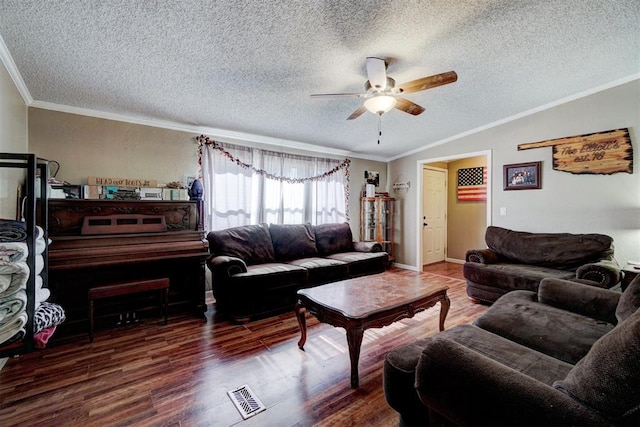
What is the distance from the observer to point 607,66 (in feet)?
9.53

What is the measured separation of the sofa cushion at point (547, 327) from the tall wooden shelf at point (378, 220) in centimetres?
342

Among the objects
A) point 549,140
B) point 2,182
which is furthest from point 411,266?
point 2,182

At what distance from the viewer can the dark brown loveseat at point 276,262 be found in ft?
9.73

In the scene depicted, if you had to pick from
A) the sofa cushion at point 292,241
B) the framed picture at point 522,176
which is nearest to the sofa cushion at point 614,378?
the sofa cushion at point 292,241

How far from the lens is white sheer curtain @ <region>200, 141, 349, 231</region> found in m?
3.91

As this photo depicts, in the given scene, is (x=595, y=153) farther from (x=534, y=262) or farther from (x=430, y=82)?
(x=430, y=82)

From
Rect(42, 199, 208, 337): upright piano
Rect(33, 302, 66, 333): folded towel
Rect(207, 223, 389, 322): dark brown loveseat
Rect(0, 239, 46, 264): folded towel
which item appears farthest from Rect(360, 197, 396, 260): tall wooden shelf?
Rect(0, 239, 46, 264): folded towel

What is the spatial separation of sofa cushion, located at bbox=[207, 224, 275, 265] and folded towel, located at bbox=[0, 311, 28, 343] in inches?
87.5

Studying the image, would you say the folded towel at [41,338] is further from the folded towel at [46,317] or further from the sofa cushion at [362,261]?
the sofa cushion at [362,261]

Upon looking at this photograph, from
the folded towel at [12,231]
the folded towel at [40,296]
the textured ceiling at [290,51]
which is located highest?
the textured ceiling at [290,51]

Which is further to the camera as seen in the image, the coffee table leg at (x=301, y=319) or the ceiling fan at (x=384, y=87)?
the coffee table leg at (x=301, y=319)

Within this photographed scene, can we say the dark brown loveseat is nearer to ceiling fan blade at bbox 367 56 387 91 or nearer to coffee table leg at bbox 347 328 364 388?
coffee table leg at bbox 347 328 364 388

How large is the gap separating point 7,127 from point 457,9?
3.49 metres

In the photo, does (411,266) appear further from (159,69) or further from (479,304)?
(159,69)
